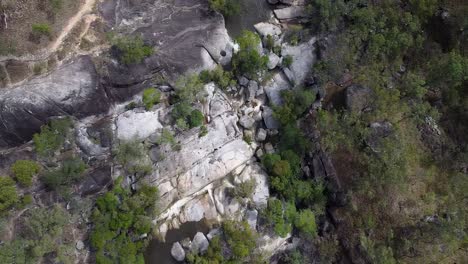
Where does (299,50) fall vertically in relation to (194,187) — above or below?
above

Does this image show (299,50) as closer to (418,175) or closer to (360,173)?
(360,173)

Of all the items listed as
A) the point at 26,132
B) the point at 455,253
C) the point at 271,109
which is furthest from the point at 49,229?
the point at 455,253

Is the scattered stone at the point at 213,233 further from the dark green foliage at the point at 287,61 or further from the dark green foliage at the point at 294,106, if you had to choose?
the dark green foliage at the point at 287,61

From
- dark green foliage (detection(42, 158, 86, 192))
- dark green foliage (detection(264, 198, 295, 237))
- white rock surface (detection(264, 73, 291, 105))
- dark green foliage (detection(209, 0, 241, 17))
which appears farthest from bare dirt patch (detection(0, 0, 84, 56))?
dark green foliage (detection(264, 198, 295, 237))

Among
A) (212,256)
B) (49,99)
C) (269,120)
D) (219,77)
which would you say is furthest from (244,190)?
(49,99)

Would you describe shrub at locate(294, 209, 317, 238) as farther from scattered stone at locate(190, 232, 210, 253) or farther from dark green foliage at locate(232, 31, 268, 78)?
dark green foliage at locate(232, 31, 268, 78)

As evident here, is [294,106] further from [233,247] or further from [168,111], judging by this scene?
[233,247]

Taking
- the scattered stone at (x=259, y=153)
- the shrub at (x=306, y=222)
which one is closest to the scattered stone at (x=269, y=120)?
the scattered stone at (x=259, y=153)
